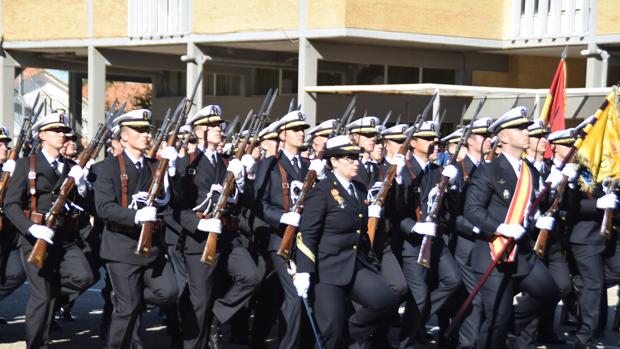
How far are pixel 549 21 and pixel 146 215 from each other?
19.7 m

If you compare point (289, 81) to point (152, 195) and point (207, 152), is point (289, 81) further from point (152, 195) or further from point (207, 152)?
point (152, 195)

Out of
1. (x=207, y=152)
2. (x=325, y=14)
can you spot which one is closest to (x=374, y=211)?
(x=207, y=152)

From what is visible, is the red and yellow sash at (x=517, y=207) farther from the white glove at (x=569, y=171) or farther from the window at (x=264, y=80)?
the window at (x=264, y=80)

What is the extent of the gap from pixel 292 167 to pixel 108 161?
1652mm

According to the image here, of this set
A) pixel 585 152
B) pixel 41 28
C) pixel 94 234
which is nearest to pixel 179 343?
pixel 94 234

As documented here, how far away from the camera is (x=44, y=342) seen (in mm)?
8750

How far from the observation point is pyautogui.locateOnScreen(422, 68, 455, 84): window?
28.5 metres

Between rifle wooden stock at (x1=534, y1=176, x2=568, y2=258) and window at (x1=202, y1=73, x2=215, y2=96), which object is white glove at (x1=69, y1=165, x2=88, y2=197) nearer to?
rifle wooden stock at (x1=534, y1=176, x2=568, y2=258)

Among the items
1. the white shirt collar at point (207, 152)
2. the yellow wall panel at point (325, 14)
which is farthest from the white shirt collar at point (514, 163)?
the yellow wall panel at point (325, 14)

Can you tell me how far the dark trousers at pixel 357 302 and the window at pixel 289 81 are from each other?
2242cm

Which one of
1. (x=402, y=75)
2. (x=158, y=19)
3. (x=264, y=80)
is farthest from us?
(x=264, y=80)

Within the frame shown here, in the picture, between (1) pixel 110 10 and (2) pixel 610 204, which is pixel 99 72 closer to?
(1) pixel 110 10

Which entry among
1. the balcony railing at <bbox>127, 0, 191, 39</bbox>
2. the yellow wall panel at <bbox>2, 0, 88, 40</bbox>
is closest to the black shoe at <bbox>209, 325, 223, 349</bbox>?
the balcony railing at <bbox>127, 0, 191, 39</bbox>

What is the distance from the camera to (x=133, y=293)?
8.30 m
